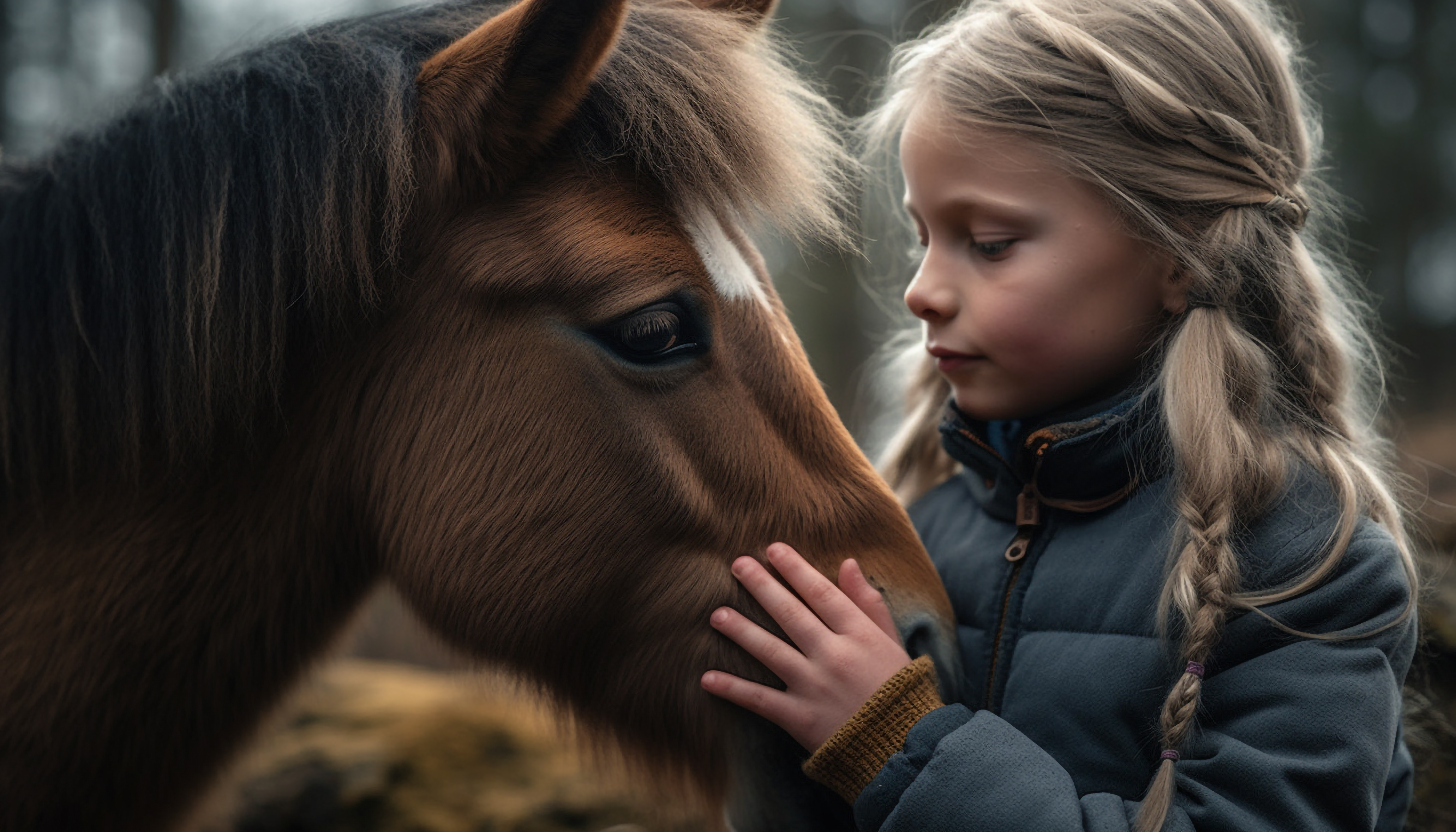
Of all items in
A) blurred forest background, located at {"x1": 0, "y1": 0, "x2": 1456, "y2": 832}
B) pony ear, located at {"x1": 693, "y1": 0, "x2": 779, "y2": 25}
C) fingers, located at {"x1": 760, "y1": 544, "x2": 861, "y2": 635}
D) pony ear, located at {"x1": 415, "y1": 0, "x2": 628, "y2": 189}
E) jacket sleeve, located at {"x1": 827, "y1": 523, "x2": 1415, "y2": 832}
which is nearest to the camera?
jacket sleeve, located at {"x1": 827, "y1": 523, "x2": 1415, "y2": 832}

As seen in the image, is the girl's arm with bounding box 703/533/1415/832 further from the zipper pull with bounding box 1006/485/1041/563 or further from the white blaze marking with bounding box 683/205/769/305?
the white blaze marking with bounding box 683/205/769/305

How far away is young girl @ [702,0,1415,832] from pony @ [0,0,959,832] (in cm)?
16

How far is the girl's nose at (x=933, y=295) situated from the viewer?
1546mm

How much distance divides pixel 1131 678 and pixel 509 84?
124cm

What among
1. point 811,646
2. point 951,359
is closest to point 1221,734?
point 811,646

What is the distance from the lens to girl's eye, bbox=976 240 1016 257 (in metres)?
1.51

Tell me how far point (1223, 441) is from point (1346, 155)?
36.4 feet

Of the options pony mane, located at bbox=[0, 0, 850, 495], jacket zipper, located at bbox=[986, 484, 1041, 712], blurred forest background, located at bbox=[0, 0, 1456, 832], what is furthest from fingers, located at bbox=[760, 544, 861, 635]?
pony mane, located at bbox=[0, 0, 850, 495]

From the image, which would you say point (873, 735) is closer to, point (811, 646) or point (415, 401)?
point (811, 646)

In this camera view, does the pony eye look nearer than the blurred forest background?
Yes

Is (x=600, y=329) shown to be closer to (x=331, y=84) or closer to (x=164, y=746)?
(x=331, y=84)

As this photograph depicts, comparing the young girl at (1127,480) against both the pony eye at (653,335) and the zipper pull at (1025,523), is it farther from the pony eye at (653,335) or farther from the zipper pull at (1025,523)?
the pony eye at (653,335)

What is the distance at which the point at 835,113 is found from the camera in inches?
72.4

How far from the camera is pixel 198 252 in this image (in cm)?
134
